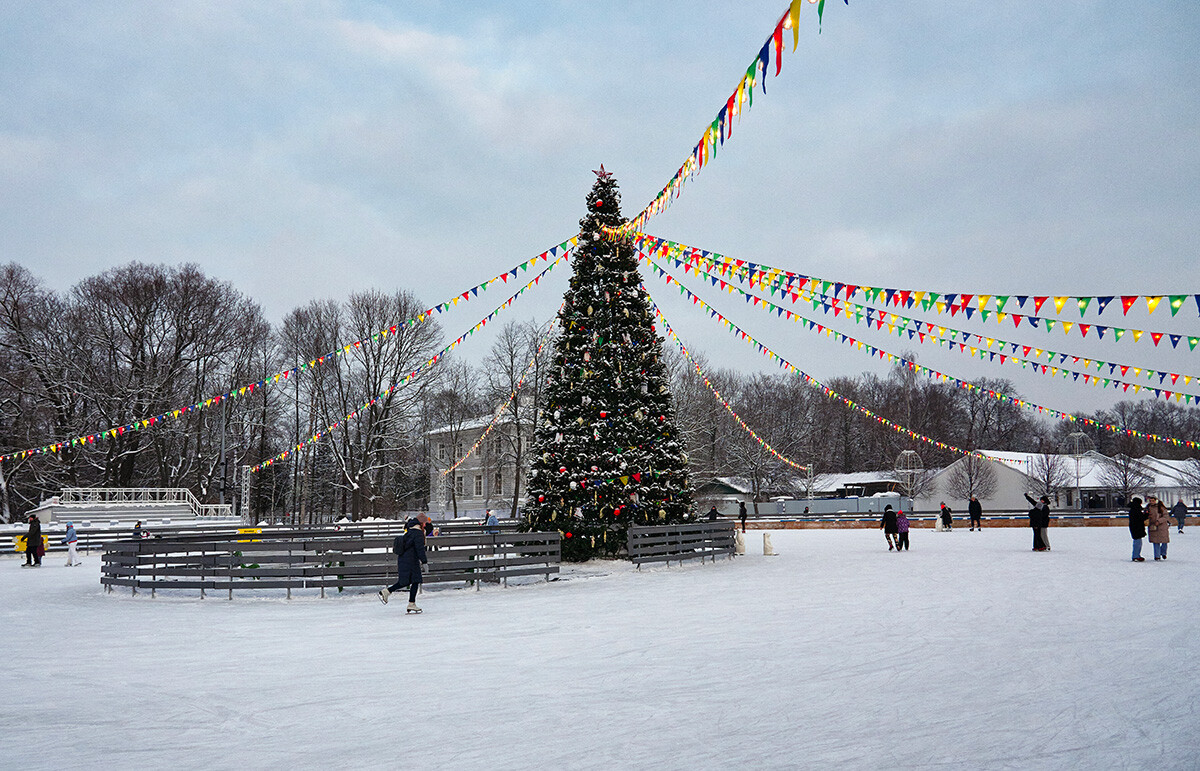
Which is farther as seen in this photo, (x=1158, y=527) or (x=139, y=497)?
(x=139, y=497)

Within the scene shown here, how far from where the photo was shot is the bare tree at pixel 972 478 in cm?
5456

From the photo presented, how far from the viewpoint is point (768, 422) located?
217 feet

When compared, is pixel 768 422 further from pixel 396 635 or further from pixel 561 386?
pixel 396 635

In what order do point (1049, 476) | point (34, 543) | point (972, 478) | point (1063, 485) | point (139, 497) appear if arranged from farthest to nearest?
point (1063, 485)
point (972, 478)
point (1049, 476)
point (139, 497)
point (34, 543)

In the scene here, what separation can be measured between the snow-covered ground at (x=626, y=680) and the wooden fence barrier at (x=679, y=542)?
4.54m

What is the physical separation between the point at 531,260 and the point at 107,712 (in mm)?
15581

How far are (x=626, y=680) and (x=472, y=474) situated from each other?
5989 centimetres

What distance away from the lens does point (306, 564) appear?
15.1m

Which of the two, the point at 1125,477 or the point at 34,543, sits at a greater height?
the point at 1125,477

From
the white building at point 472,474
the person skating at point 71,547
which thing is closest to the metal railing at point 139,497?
the person skating at point 71,547

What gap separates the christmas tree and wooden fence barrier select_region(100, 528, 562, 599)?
3.64 meters

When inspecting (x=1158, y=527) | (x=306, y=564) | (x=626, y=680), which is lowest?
(x=626, y=680)

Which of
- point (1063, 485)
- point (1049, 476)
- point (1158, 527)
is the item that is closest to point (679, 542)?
point (1158, 527)

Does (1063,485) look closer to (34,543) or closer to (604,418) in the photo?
(604,418)
